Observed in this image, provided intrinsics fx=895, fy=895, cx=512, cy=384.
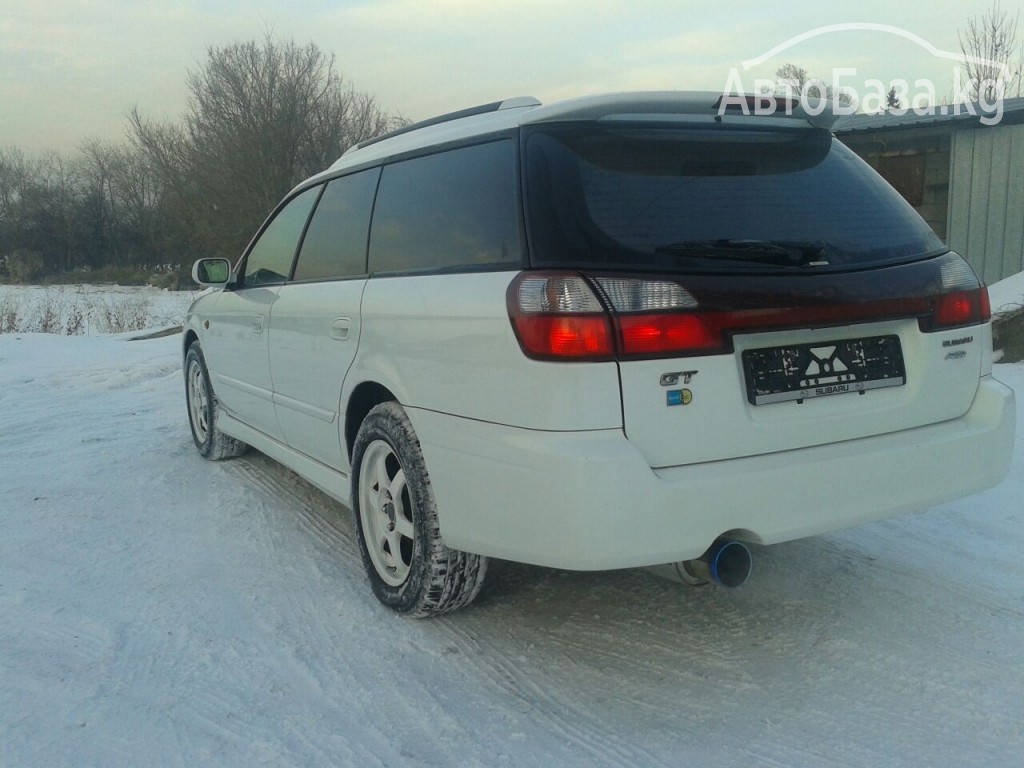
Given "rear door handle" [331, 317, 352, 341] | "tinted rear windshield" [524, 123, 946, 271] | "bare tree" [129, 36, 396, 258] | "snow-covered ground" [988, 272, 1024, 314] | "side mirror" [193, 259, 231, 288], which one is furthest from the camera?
"bare tree" [129, 36, 396, 258]

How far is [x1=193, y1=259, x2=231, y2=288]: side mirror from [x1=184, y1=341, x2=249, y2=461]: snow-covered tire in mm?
642

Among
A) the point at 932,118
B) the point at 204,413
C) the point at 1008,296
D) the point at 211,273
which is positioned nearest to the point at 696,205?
the point at 211,273

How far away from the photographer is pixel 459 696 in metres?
2.70

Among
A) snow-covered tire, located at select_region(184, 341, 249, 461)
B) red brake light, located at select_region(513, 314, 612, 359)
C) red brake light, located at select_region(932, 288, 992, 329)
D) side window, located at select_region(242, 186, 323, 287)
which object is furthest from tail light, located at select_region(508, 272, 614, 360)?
snow-covered tire, located at select_region(184, 341, 249, 461)

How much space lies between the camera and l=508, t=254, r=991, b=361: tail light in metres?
2.41

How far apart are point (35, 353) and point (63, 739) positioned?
32.3 ft

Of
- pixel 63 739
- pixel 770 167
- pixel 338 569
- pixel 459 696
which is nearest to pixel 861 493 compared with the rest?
pixel 770 167

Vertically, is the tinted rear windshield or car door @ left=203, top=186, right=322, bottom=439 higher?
the tinted rear windshield

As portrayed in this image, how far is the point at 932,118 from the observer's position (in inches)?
452

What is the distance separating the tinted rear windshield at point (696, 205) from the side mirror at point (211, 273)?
2.98m

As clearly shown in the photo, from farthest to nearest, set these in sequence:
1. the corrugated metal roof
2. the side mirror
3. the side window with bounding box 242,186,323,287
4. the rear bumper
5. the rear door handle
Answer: the corrugated metal roof
the side mirror
the side window with bounding box 242,186,323,287
the rear door handle
the rear bumper

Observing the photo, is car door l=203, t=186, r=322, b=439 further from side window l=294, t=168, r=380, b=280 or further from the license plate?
the license plate

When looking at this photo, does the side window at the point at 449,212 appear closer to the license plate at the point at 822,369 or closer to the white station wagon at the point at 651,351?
the white station wagon at the point at 651,351

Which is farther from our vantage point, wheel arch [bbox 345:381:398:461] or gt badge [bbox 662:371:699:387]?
wheel arch [bbox 345:381:398:461]
